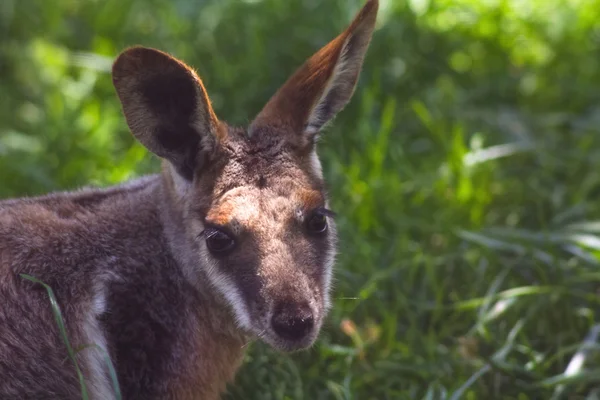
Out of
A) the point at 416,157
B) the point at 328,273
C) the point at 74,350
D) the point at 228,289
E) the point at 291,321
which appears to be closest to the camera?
the point at 291,321

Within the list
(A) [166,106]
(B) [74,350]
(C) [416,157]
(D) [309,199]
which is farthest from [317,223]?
(C) [416,157]

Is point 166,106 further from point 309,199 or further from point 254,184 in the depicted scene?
point 309,199

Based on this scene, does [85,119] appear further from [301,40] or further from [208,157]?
[208,157]

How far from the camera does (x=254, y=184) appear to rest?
12.5 ft

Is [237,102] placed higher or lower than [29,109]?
lower

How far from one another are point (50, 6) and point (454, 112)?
112 inches

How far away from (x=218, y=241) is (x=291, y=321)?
1.42ft

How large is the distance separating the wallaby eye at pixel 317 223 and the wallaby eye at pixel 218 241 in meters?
0.30

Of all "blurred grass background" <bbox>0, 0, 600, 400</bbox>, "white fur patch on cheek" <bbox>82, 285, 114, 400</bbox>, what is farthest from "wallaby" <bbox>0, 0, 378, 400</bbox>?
"blurred grass background" <bbox>0, 0, 600, 400</bbox>

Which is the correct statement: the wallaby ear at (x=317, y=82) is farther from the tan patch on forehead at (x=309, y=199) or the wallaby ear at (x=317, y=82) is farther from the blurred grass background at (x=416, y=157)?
the blurred grass background at (x=416, y=157)

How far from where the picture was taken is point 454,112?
6.26 meters

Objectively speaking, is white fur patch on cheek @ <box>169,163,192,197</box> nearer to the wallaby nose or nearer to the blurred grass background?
the wallaby nose

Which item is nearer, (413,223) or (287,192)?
(287,192)

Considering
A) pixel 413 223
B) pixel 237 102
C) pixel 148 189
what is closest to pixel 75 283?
pixel 148 189
